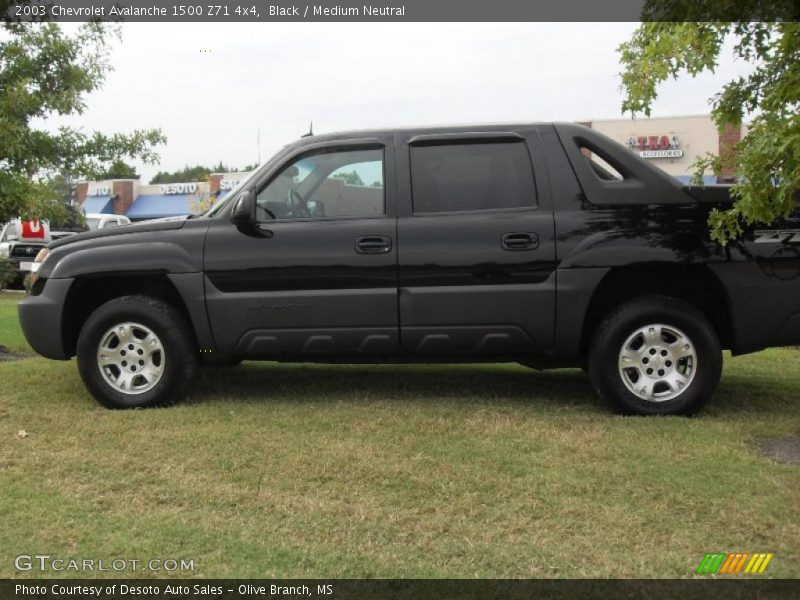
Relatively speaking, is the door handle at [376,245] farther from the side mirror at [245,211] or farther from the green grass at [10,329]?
the green grass at [10,329]

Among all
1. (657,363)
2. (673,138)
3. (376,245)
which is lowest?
(657,363)

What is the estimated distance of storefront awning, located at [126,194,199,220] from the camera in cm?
4962

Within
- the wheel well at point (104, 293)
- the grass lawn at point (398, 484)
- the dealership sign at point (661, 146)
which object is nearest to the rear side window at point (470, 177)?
the grass lawn at point (398, 484)

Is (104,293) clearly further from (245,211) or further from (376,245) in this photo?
(376,245)

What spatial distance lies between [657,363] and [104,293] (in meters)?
3.86

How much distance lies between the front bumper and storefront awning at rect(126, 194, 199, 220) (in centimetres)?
4444

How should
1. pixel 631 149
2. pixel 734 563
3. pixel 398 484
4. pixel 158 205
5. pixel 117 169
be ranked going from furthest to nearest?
1. pixel 158 205
2. pixel 117 169
3. pixel 631 149
4. pixel 398 484
5. pixel 734 563

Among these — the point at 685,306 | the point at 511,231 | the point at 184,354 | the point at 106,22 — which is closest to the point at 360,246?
the point at 511,231

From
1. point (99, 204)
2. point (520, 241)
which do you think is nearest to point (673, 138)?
point (520, 241)

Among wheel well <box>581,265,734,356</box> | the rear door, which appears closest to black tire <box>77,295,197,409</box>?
the rear door

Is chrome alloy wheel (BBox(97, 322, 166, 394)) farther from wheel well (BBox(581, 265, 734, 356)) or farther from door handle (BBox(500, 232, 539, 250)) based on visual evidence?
wheel well (BBox(581, 265, 734, 356))

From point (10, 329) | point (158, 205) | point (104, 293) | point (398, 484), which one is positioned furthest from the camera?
point (158, 205)

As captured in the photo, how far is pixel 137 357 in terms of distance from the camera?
18.3 ft

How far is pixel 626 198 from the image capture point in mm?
5344
